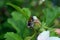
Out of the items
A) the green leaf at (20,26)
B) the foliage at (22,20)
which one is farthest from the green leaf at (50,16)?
the green leaf at (20,26)

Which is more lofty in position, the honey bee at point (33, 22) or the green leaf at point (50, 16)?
the green leaf at point (50, 16)

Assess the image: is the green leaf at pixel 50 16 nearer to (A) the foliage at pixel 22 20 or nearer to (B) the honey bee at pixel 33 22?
(A) the foliage at pixel 22 20

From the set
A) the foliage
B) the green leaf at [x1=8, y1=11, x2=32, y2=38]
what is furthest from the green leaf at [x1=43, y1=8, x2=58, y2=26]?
the green leaf at [x1=8, y1=11, x2=32, y2=38]

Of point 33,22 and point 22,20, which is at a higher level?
point 22,20

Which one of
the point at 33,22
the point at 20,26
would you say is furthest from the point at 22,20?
the point at 33,22

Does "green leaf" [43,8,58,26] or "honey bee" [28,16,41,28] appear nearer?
"honey bee" [28,16,41,28]

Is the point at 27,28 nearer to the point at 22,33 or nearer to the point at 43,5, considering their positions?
the point at 22,33

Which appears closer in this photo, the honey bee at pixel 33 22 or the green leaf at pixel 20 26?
the honey bee at pixel 33 22

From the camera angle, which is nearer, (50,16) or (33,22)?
(33,22)

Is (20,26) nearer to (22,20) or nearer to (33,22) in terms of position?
(22,20)

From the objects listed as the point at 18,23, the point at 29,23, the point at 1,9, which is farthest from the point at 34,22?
the point at 1,9

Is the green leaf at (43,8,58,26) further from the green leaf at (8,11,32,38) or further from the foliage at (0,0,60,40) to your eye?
the green leaf at (8,11,32,38)
